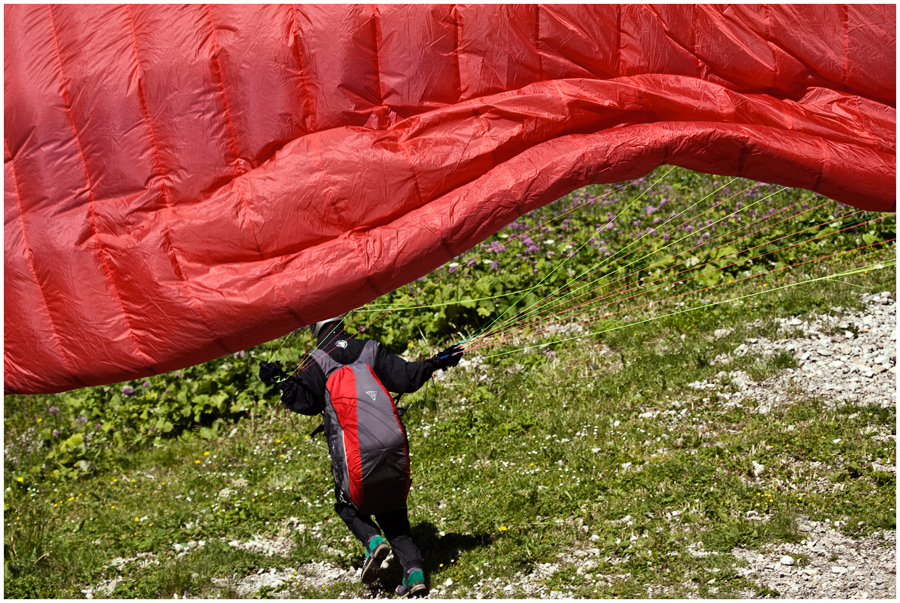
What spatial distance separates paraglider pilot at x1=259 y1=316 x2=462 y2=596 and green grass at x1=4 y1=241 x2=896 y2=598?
1.49ft

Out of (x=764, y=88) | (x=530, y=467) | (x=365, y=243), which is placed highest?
(x=764, y=88)

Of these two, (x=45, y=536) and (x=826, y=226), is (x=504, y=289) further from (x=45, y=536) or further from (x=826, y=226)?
(x=45, y=536)

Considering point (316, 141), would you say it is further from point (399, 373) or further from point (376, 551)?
point (376, 551)

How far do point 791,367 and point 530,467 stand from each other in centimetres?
213

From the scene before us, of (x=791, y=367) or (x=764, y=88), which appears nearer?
(x=764, y=88)

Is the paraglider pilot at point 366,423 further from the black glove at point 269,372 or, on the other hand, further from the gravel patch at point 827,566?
the gravel patch at point 827,566

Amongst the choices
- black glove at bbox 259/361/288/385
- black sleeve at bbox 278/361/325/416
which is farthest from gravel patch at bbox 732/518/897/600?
black glove at bbox 259/361/288/385

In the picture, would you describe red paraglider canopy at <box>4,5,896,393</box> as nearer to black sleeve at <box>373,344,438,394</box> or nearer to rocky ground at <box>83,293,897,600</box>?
black sleeve at <box>373,344,438,394</box>

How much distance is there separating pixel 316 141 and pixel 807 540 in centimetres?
344

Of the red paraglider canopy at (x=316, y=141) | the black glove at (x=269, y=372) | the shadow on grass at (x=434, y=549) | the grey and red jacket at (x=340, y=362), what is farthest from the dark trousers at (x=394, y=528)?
the red paraglider canopy at (x=316, y=141)

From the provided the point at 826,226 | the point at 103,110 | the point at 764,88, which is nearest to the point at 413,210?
the point at 103,110

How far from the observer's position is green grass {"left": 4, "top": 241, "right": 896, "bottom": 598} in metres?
4.79

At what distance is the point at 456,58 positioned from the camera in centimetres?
304

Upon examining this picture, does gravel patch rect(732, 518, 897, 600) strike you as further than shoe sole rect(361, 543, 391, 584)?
No
